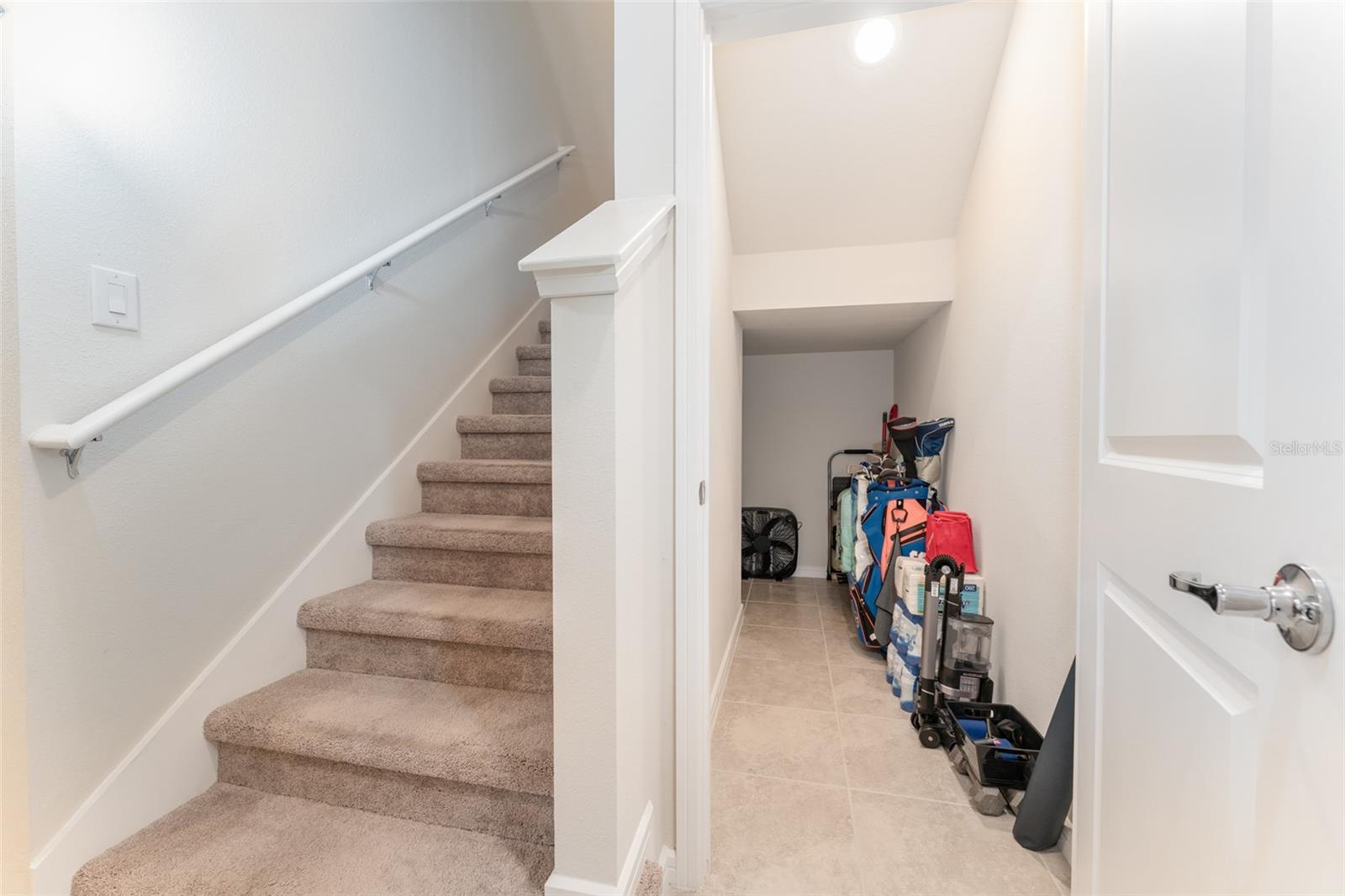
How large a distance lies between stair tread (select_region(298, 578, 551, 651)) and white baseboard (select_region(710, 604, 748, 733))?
0.84 meters

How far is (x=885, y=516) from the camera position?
247cm

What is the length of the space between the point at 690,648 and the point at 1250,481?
0.95 meters

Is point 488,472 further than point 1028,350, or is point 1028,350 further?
point 488,472

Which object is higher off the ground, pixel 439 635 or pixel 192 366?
pixel 192 366

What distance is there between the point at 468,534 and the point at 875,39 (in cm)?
215

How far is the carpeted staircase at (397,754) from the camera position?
98cm

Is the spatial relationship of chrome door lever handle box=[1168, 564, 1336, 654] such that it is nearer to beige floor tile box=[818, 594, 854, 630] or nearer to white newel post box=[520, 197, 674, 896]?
white newel post box=[520, 197, 674, 896]

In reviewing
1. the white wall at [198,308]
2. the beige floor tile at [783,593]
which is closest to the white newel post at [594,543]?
the white wall at [198,308]

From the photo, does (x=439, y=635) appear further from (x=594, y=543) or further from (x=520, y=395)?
(x=520, y=395)

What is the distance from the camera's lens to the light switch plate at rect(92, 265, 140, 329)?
3.41 feet

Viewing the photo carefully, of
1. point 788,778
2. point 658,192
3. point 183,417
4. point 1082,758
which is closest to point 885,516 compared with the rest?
point 788,778

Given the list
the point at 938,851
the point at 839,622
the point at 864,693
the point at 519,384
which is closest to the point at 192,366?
the point at 519,384

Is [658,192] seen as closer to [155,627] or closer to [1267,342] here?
[1267,342]

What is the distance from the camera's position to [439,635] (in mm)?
1351
